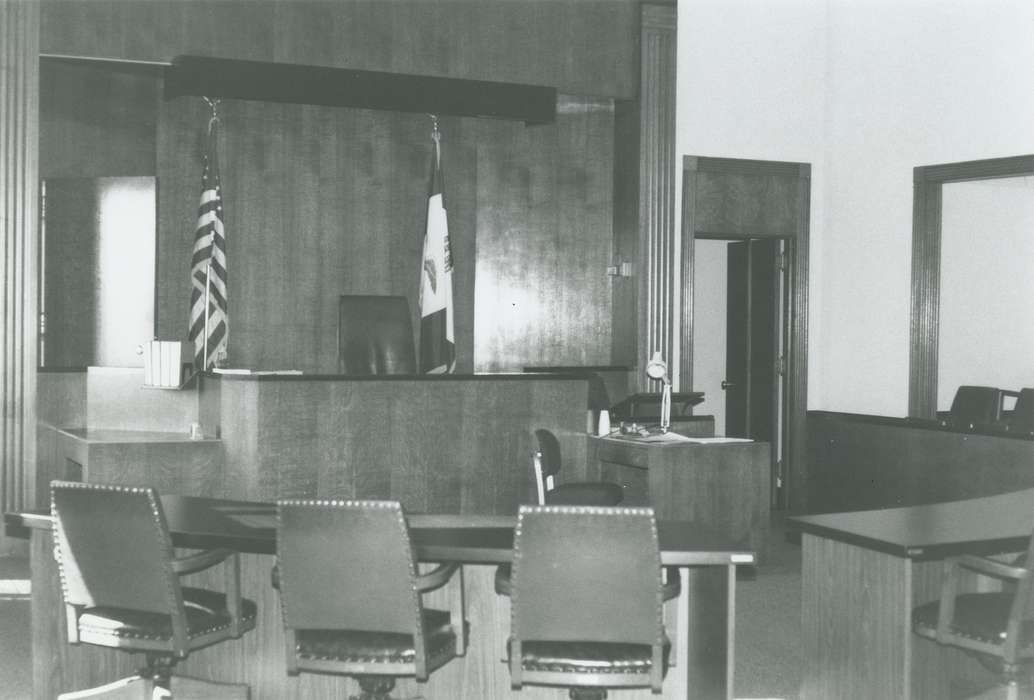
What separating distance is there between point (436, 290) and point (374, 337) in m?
0.74

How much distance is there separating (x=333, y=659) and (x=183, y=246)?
5.48 metres

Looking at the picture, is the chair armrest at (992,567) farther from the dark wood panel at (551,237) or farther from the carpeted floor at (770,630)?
the dark wood panel at (551,237)

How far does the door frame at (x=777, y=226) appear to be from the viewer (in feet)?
27.3

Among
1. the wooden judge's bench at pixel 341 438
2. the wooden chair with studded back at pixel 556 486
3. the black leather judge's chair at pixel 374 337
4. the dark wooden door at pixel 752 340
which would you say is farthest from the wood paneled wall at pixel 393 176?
the wooden chair with studded back at pixel 556 486

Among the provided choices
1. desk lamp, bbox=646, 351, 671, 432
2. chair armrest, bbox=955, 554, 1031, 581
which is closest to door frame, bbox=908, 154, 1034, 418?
desk lamp, bbox=646, 351, 671, 432

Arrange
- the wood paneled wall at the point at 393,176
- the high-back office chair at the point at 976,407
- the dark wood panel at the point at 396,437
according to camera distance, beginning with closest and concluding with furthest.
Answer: the dark wood panel at the point at 396,437
the high-back office chair at the point at 976,407
the wood paneled wall at the point at 393,176

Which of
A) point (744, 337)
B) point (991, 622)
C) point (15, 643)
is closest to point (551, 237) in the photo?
point (744, 337)

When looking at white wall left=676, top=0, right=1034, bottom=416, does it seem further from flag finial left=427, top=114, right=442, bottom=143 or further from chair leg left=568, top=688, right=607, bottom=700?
chair leg left=568, top=688, right=607, bottom=700

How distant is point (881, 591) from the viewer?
10.8 ft

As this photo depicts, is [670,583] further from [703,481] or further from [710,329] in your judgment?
[710,329]

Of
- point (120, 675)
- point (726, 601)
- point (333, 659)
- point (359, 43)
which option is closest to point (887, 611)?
point (726, 601)

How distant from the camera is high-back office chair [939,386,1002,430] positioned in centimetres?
727

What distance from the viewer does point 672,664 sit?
125 inches

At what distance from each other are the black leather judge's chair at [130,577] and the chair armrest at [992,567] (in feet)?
6.49
